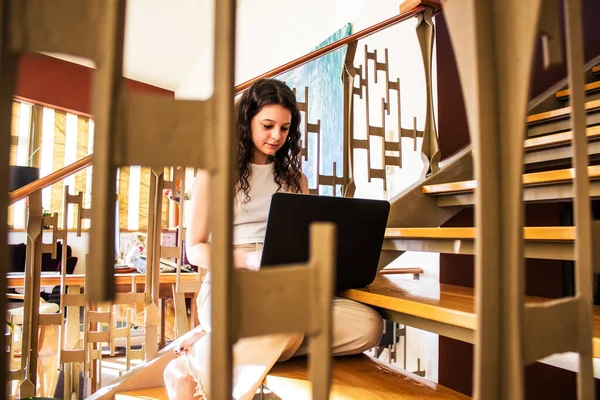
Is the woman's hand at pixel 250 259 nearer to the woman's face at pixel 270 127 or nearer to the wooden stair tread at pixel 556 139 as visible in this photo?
the woman's face at pixel 270 127

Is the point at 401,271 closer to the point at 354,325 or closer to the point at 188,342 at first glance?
the point at 354,325

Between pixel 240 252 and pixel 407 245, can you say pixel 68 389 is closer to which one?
pixel 240 252

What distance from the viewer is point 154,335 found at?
1807mm

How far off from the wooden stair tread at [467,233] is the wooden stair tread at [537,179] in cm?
18

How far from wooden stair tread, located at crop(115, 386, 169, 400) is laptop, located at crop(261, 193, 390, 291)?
0.77m

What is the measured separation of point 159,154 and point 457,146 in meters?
2.29

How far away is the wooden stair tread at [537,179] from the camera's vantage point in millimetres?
1465

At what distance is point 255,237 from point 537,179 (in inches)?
39.5

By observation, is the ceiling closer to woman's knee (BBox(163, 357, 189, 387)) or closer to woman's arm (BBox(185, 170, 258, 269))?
woman's arm (BBox(185, 170, 258, 269))

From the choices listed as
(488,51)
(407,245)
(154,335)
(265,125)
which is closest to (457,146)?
(407,245)

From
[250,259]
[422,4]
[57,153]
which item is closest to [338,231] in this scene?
[250,259]

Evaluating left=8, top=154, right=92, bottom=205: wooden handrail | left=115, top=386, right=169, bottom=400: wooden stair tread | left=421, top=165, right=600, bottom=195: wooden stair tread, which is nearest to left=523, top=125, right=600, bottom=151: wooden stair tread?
left=421, top=165, right=600, bottom=195: wooden stair tread

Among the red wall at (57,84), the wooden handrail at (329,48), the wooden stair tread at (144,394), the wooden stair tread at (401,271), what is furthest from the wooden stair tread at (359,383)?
the red wall at (57,84)

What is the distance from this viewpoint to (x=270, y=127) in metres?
1.73
